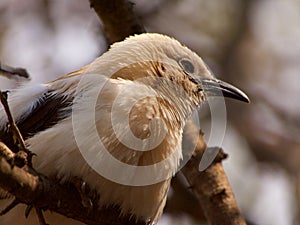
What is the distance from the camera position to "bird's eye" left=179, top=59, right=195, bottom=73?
173 inches

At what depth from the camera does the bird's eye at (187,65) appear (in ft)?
14.4

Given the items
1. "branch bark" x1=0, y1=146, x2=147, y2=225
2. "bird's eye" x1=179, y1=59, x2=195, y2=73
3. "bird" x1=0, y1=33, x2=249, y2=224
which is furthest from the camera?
"bird's eye" x1=179, y1=59, x2=195, y2=73

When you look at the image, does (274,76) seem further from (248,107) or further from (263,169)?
(263,169)

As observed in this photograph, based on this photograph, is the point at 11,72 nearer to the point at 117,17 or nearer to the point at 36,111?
the point at 36,111

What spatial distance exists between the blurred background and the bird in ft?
6.99

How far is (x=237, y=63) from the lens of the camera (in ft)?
25.5

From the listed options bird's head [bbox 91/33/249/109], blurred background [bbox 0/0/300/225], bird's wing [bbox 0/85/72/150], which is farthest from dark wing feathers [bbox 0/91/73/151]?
blurred background [bbox 0/0/300/225]

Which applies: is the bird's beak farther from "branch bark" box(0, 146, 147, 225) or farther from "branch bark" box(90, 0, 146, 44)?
"branch bark" box(0, 146, 147, 225)

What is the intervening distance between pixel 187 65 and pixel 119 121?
0.86m

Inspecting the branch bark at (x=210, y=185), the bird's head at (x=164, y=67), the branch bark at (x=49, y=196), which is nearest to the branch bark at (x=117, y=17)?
A: the bird's head at (x=164, y=67)

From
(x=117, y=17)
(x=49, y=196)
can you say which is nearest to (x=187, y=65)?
(x=117, y=17)

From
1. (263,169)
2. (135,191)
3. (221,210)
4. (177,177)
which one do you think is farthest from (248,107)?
(135,191)

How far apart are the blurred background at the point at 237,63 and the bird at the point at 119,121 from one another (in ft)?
6.99

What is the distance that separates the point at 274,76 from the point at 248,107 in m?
0.94
